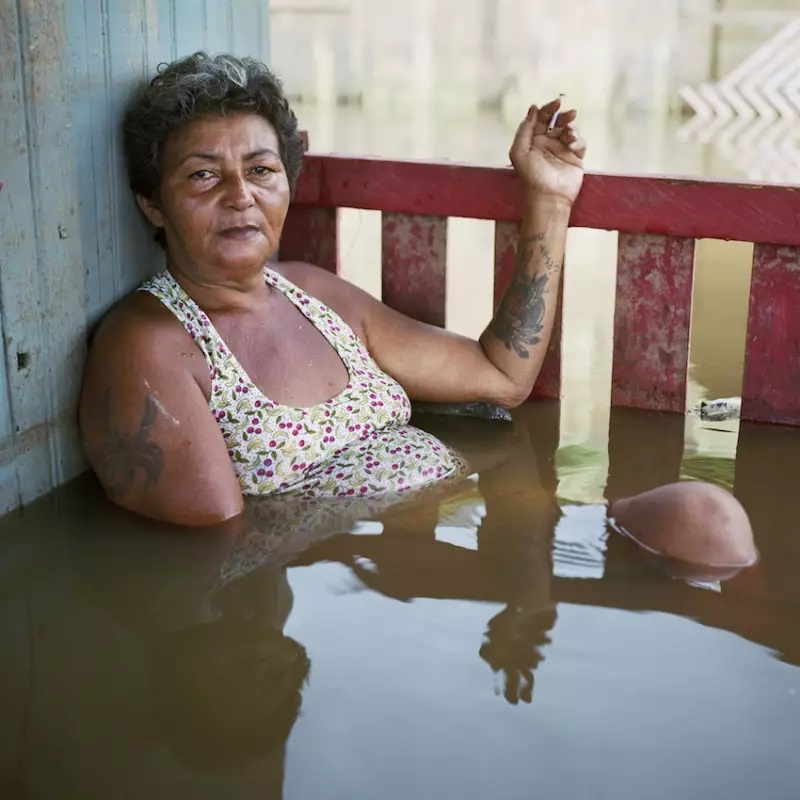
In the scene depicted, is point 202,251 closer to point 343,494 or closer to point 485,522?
point 343,494

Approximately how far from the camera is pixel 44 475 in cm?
299

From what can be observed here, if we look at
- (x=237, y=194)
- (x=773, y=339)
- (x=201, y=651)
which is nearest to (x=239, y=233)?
(x=237, y=194)

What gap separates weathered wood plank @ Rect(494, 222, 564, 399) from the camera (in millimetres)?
3648

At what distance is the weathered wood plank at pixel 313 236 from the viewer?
379 centimetres

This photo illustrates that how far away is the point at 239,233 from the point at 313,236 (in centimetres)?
85

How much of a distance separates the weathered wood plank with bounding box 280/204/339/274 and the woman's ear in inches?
28.9

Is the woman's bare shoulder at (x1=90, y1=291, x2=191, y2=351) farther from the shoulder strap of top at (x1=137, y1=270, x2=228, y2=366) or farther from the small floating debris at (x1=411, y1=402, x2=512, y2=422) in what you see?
the small floating debris at (x1=411, y1=402, x2=512, y2=422)

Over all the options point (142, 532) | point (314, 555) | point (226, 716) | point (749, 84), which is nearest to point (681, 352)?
point (314, 555)

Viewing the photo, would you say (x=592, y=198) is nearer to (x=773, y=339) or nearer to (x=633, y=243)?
(x=633, y=243)

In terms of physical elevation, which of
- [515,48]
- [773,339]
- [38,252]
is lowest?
[773,339]

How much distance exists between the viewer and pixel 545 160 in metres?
3.40

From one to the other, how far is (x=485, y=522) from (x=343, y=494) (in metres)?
0.34

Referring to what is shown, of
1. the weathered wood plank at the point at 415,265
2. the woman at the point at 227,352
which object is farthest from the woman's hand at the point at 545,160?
the weathered wood plank at the point at 415,265

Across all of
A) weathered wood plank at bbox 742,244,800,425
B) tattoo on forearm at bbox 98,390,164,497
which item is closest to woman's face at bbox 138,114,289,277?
tattoo on forearm at bbox 98,390,164,497
